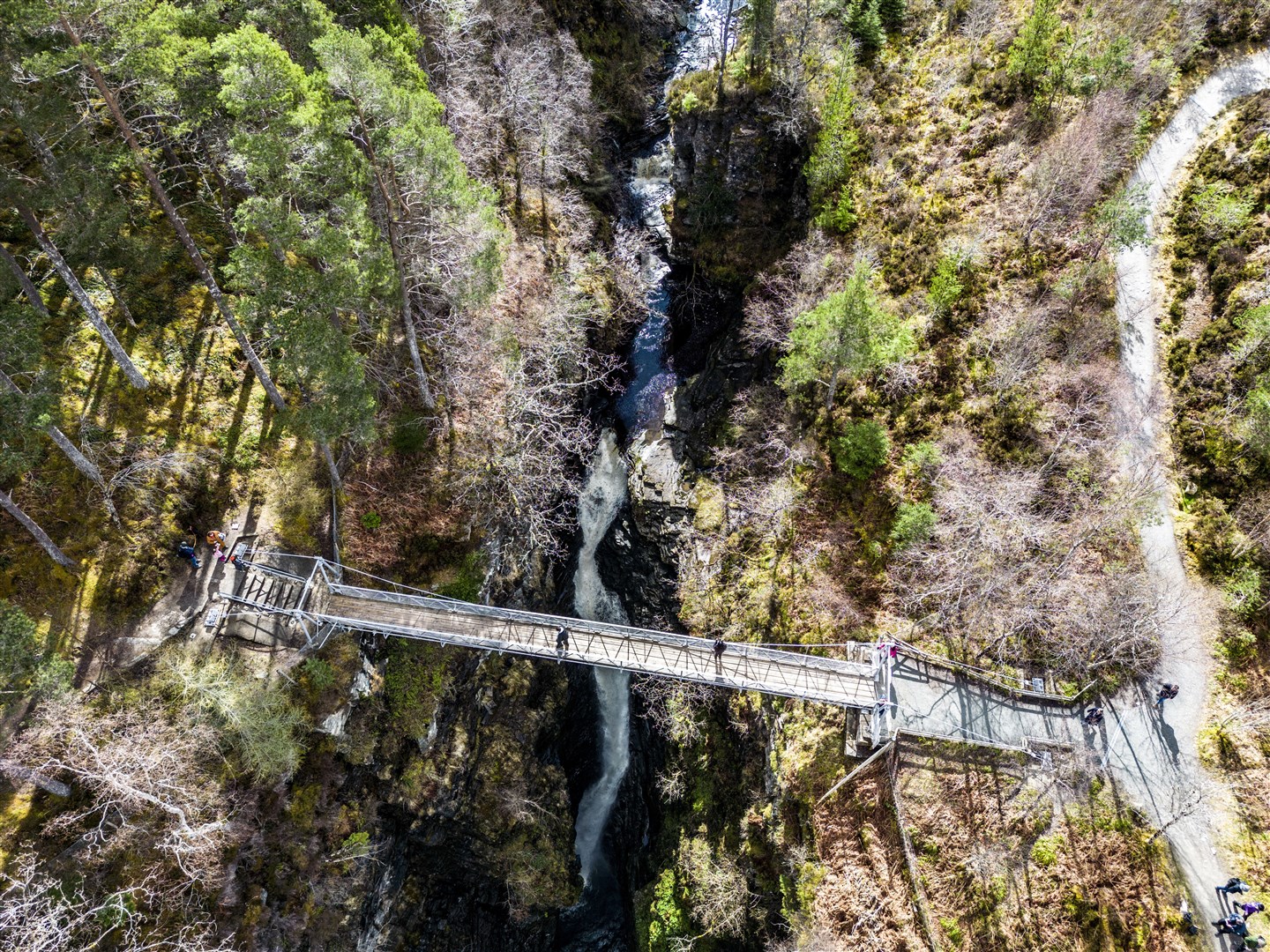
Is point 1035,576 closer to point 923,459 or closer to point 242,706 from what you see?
point 923,459

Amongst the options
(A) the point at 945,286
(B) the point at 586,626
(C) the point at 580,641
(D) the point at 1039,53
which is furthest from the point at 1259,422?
(C) the point at 580,641

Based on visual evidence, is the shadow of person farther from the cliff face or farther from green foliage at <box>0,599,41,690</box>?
green foliage at <box>0,599,41,690</box>

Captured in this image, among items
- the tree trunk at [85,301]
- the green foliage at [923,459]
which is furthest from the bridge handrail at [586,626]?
the tree trunk at [85,301]

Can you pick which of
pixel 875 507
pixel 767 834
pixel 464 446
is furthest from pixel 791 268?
pixel 767 834

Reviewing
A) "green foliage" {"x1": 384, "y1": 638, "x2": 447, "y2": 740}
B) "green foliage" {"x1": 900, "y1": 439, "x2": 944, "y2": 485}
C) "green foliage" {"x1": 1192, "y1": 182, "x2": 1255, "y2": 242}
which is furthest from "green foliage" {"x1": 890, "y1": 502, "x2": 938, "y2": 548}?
"green foliage" {"x1": 384, "y1": 638, "x2": 447, "y2": 740}

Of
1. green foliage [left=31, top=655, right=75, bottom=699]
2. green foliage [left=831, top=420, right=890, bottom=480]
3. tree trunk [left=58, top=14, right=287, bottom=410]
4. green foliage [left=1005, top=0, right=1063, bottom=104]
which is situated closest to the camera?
tree trunk [left=58, top=14, right=287, bottom=410]

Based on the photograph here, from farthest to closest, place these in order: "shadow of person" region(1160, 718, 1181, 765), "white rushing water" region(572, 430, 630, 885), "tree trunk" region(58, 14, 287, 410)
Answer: "white rushing water" region(572, 430, 630, 885) < "shadow of person" region(1160, 718, 1181, 765) < "tree trunk" region(58, 14, 287, 410)
